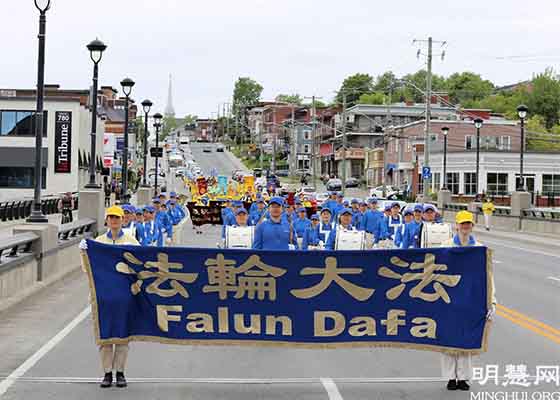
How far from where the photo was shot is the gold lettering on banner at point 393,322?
8586 mm

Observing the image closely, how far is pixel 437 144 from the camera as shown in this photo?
84.0m

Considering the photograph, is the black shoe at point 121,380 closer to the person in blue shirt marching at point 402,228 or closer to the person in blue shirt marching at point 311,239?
the person in blue shirt marching at point 311,239

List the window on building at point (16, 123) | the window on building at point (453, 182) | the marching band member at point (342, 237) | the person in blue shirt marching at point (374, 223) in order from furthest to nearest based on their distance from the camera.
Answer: the window on building at point (453, 182)
the window on building at point (16, 123)
the person in blue shirt marching at point (374, 223)
the marching band member at point (342, 237)

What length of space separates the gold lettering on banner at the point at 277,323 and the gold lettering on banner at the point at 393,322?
0.93 meters

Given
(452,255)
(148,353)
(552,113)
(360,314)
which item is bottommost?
(148,353)

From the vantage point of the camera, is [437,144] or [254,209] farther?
[437,144]

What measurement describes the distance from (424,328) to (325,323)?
3.18 ft

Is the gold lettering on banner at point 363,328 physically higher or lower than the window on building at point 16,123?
lower

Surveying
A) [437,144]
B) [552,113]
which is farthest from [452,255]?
[552,113]

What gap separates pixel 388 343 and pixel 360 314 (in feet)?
1.28

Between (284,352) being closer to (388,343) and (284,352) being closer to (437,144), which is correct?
(388,343)

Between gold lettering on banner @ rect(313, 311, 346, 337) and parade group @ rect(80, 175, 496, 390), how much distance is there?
1031 millimetres

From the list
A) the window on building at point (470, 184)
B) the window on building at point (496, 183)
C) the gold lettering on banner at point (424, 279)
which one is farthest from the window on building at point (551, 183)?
the gold lettering on banner at point (424, 279)

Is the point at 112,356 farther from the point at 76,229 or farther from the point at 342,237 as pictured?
the point at 76,229
